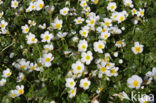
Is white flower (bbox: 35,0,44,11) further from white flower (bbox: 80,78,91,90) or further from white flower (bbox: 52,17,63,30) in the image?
white flower (bbox: 80,78,91,90)

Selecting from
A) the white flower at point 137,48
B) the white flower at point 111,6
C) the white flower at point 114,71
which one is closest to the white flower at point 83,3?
the white flower at point 111,6

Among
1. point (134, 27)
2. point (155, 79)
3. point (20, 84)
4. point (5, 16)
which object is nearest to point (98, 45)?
point (134, 27)

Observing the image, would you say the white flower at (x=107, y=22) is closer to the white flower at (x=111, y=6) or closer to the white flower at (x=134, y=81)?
the white flower at (x=111, y=6)

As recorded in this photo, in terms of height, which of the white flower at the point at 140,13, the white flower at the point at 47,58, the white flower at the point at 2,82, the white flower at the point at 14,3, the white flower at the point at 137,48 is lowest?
the white flower at the point at 2,82

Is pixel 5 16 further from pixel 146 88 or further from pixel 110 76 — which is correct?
pixel 146 88

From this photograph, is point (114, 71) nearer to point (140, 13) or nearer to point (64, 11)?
point (140, 13)

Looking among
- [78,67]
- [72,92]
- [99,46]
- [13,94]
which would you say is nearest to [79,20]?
[99,46]

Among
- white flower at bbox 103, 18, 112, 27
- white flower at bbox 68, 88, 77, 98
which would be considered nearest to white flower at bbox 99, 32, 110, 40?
white flower at bbox 103, 18, 112, 27
